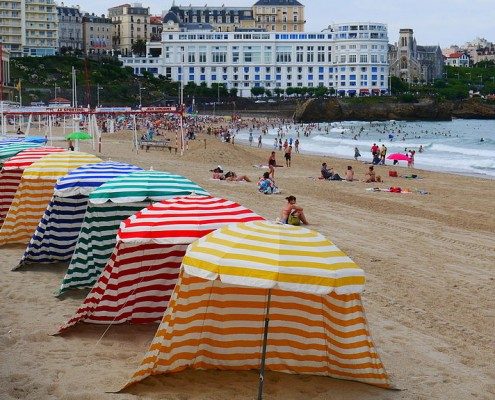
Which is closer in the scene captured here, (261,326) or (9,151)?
(261,326)

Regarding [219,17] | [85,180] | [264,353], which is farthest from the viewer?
[219,17]

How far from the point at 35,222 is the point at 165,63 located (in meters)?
124

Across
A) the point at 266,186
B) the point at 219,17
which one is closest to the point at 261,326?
the point at 266,186

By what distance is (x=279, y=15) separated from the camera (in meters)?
149

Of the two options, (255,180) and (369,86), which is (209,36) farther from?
(255,180)

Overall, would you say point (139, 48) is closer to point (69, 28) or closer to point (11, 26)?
point (69, 28)

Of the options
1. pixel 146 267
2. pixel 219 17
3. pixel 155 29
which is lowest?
pixel 146 267

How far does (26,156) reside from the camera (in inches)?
A: 561

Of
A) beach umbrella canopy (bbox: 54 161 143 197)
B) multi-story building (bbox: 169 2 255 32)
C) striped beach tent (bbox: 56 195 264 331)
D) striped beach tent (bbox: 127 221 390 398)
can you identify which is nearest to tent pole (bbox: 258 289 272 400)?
striped beach tent (bbox: 127 221 390 398)

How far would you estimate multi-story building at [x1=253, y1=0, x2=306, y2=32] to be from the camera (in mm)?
148500

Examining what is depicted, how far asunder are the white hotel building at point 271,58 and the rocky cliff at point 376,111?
9.15 meters

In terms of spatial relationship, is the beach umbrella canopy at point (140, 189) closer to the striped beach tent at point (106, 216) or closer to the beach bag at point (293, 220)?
the striped beach tent at point (106, 216)

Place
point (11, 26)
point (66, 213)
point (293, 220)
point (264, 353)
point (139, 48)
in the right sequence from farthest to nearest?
point (139, 48) → point (11, 26) → point (293, 220) → point (66, 213) → point (264, 353)

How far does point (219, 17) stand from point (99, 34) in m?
21.4
